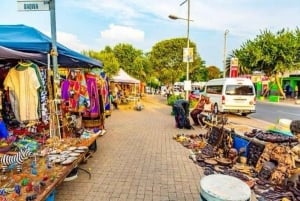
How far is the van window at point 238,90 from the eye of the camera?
1499 cm

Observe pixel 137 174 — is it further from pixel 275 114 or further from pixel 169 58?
pixel 169 58

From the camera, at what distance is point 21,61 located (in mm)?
4922

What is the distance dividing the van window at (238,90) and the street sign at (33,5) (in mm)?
12028

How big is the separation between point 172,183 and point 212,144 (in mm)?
2726

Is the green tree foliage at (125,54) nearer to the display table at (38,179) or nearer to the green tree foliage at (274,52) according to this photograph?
the green tree foliage at (274,52)

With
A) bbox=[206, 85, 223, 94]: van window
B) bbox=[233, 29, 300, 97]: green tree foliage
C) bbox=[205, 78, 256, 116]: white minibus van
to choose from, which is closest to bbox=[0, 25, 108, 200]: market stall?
bbox=[205, 78, 256, 116]: white minibus van

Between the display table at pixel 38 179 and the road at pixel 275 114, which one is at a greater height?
the display table at pixel 38 179

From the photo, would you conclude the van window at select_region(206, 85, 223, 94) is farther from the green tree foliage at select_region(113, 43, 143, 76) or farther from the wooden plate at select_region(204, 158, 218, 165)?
the green tree foliage at select_region(113, 43, 143, 76)

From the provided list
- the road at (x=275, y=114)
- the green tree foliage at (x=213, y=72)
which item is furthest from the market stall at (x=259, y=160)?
the green tree foliage at (x=213, y=72)

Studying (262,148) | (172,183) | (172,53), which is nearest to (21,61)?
(172,183)

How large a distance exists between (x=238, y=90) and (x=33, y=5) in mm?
12506

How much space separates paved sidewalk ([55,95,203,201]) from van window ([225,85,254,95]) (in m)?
7.99

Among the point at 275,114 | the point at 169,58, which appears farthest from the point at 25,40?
the point at 169,58

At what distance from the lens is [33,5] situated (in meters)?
4.75
